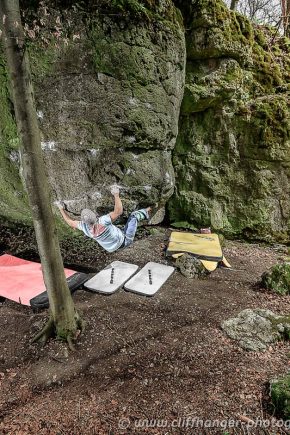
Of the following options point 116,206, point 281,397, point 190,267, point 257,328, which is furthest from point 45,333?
point 190,267

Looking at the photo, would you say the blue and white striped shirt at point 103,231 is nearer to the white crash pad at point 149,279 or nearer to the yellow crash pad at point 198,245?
the white crash pad at point 149,279

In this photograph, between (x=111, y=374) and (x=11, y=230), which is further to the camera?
(x=11, y=230)

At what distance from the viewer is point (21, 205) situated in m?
5.20

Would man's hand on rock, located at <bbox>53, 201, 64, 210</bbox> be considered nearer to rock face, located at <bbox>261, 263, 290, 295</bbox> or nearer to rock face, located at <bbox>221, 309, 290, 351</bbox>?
rock face, located at <bbox>221, 309, 290, 351</bbox>

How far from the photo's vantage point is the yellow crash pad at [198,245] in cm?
602

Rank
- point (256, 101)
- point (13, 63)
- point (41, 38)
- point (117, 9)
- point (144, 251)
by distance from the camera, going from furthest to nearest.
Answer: point (256, 101), point (144, 251), point (117, 9), point (41, 38), point (13, 63)

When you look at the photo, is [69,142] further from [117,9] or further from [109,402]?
[109,402]

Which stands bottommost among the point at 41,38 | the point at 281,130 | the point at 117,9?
the point at 281,130

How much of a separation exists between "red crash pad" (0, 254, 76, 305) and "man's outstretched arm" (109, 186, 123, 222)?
1.25 meters

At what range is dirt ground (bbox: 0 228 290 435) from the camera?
103 inches

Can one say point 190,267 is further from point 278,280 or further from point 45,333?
point 45,333

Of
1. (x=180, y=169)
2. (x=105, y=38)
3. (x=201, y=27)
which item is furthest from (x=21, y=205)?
(x=201, y=27)

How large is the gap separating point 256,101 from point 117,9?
438cm

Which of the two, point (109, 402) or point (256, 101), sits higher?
point (256, 101)
